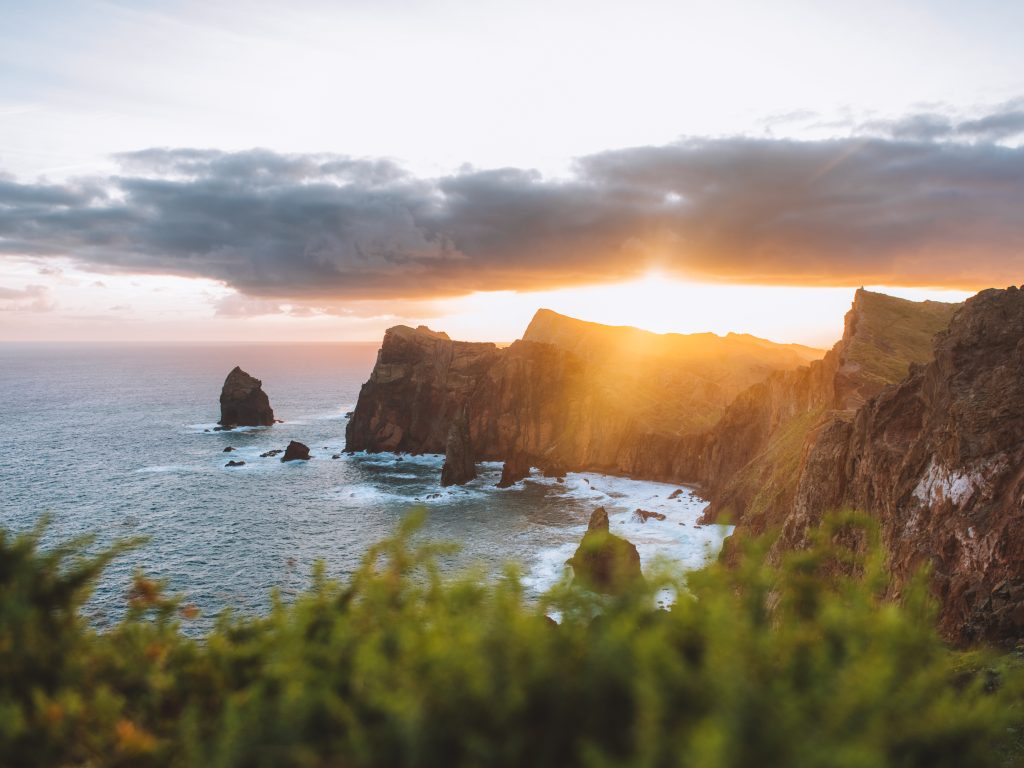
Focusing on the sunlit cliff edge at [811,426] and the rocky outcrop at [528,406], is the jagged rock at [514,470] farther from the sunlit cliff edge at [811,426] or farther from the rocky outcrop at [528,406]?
the rocky outcrop at [528,406]

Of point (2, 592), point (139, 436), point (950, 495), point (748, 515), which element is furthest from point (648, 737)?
point (139, 436)

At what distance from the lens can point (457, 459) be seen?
12325 centimetres

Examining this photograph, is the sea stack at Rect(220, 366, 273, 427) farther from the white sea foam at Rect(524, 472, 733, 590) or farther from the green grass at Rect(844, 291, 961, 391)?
the green grass at Rect(844, 291, 961, 391)

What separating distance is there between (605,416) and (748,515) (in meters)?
68.0

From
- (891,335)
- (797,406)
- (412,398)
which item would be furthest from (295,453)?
(891,335)

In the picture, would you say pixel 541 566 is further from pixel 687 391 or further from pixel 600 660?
pixel 687 391

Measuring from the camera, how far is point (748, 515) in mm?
Answer: 72438

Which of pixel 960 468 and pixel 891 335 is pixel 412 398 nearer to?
pixel 891 335

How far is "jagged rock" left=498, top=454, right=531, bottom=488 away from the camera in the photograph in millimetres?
123062

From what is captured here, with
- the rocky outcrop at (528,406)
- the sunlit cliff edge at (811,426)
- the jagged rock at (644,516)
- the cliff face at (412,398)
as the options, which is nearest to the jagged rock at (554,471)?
the rocky outcrop at (528,406)

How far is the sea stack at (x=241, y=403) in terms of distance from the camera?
179625 mm

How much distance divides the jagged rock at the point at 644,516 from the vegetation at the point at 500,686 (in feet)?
301

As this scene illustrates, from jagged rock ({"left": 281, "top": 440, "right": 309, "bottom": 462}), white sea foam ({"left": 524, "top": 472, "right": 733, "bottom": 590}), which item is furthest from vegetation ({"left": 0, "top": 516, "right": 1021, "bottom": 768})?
jagged rock ({"left": 281, "top": 440, "right": 309, "bottom": 462})

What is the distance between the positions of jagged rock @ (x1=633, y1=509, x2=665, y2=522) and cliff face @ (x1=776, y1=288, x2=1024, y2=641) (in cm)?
5122
